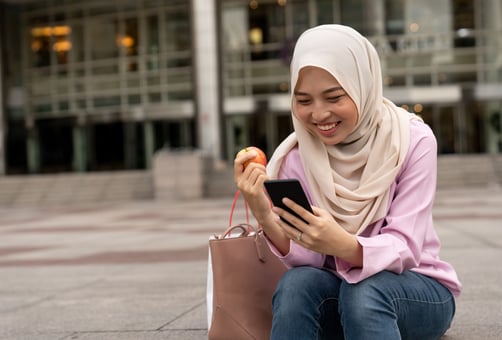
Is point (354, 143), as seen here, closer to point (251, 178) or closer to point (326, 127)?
point (326, 127)

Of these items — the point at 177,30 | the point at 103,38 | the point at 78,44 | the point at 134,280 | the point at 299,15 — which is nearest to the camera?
the point at 134,280

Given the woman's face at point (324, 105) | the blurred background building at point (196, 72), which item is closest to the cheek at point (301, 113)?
the woman's face at point (324, 105)

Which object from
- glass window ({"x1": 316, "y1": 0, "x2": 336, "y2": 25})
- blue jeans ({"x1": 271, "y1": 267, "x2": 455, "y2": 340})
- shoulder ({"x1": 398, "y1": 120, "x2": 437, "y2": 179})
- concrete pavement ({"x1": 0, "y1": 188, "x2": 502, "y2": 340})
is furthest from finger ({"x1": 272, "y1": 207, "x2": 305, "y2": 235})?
glass window ({"x1": 316, "y1": 0, "x2": 336, "y2": 25})

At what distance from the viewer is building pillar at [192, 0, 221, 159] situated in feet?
103

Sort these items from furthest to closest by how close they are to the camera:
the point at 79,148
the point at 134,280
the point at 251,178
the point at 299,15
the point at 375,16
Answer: the point at 79,148 < the point at 299,15 < the point at 375,16 < the point at 134,280 < the point at 251,178

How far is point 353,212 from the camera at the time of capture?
271 centimetres

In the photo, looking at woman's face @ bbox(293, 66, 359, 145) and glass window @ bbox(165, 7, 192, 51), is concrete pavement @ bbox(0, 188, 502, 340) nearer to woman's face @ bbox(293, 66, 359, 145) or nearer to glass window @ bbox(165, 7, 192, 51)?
woman's face @ bbox(293, 66, 359, 145)

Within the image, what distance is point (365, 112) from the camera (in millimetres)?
2721

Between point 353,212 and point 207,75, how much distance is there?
2939 centimetres

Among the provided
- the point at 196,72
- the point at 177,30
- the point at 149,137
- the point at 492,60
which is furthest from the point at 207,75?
the point at 492,60

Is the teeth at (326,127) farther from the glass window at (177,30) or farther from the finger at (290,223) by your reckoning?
the glass window at (177,30)

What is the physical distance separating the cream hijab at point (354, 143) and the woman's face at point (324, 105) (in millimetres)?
37

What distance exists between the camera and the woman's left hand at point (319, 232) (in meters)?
2.43

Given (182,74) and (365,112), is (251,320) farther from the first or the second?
(182,74)
